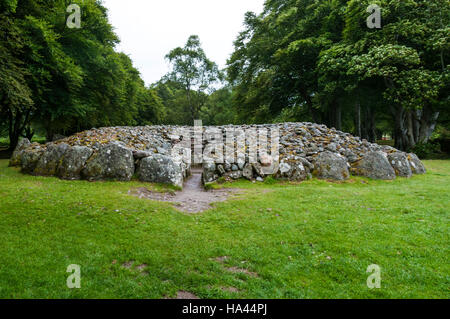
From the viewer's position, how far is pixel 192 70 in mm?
36000

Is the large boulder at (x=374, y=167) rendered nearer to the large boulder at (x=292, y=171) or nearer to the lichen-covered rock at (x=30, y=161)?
the large boulder at (x=292, y=171)

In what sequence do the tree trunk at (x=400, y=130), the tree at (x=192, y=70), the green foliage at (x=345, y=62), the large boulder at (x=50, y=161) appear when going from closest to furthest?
the large boulder at (x=50, y=161), the green foliage at (x=345, y=62), the tree trunk at (x=400, y=130), the tree at (x=192, y=70)

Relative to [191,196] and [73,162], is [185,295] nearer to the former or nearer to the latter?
[191,196]

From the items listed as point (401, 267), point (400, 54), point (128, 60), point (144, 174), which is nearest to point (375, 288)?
point (401, 267)

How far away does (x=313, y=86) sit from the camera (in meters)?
21.4

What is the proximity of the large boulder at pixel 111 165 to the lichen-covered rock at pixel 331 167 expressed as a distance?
7904mm

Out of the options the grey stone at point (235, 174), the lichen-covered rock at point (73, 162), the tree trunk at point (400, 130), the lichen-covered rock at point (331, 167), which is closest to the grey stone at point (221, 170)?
the grey stone at point (235, 174)

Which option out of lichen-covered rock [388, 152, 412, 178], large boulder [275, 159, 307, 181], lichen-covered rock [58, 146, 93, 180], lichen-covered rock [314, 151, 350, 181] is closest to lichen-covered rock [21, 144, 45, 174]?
lichen-covered rock [58, 146, 93, 180]

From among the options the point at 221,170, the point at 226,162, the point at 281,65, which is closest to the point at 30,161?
the point at 221,170

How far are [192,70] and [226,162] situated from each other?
30.3 metres

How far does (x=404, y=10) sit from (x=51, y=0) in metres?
23.2

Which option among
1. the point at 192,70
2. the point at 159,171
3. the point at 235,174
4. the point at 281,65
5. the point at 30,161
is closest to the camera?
the point at 159,171

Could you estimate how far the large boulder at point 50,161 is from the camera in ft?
29.3

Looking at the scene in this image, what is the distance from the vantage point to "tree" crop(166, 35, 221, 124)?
35.2 meters
